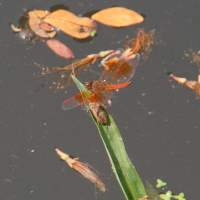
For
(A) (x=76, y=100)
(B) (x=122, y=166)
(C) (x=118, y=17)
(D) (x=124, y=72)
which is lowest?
(B) (x=122, y=166)

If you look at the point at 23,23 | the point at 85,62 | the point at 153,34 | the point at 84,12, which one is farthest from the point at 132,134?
the point at 23,23

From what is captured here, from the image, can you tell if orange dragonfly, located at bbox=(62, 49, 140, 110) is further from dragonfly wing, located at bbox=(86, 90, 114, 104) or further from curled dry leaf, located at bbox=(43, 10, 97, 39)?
curled dry leaf, located at bbox=(43, 10, 97, 39)

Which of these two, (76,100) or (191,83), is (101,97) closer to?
(76,100)

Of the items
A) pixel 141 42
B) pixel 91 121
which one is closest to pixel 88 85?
pixel 91 121

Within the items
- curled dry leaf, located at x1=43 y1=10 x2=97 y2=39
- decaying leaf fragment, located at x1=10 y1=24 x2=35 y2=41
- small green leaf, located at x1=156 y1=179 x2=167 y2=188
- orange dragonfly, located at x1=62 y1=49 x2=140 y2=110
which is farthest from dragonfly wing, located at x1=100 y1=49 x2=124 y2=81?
small green leaf, located at x1=156 y1=179 x2=167 y2=188

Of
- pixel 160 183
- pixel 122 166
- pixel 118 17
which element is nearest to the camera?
pixel 122 166

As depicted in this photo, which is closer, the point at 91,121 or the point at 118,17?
the point at 91,121
